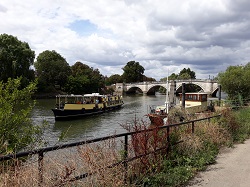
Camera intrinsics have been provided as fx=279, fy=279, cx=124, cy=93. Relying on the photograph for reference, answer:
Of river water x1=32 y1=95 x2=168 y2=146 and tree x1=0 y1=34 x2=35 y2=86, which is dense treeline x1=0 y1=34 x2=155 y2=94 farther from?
river water x1=32 y1=95 x2=168 y2=146

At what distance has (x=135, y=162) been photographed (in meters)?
5.55

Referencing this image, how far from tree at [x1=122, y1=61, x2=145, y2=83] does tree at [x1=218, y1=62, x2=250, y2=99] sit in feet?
302

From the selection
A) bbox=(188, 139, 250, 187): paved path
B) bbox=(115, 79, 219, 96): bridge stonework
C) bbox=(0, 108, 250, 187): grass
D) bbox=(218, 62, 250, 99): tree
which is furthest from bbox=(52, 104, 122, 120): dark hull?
bbox=(115, 79, 219, 96): bridge stonework

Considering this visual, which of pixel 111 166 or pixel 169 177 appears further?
pixel 169 177

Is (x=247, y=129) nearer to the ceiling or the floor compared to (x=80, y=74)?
nearer to the floor

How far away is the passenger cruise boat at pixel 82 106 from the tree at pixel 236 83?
17274 millimetres

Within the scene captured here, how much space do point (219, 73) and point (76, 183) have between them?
37.4 meters

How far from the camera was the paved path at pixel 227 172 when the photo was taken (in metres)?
5.67

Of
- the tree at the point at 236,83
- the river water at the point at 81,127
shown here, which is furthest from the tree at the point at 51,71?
the tree at the point at 236,83

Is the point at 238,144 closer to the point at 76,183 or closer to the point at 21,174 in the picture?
the point at 76,183

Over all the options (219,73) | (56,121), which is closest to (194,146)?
(56,121)

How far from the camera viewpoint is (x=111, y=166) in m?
4.66

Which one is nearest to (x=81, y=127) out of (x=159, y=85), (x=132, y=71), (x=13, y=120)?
(x=13, y=120)

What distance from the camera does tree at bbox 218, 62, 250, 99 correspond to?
1344 inches
